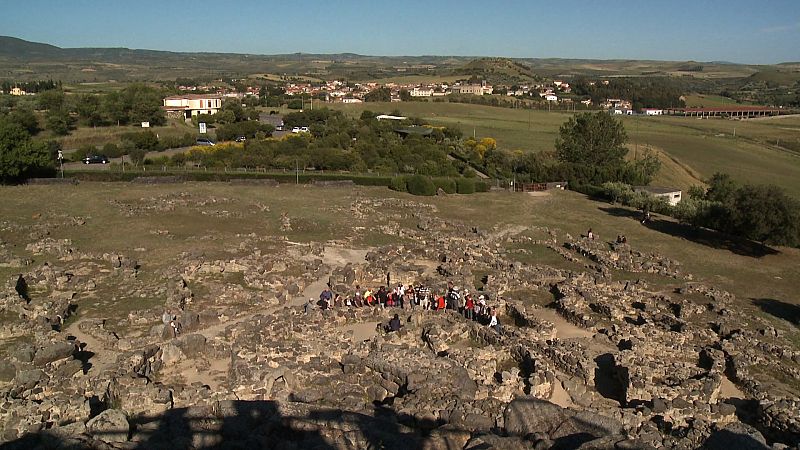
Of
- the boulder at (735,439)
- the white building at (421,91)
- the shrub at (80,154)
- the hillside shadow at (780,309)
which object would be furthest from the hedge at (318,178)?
the white building at (421,91)

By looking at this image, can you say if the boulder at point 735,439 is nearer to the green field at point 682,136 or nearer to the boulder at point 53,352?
the boulder at point 53,352

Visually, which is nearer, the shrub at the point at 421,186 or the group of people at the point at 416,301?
the group of people at the point at 416,301

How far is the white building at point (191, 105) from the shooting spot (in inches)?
3823

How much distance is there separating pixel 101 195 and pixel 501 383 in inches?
1462

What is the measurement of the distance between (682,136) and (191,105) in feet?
259

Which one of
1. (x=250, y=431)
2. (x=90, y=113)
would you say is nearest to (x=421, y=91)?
(x=90, y=113)

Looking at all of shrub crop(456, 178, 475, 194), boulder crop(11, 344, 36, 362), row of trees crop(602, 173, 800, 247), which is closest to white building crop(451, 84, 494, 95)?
shrub crop(456, 178, 475, 194)

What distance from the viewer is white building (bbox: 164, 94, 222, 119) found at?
319ft

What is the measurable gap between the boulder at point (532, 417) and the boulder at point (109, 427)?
792cm

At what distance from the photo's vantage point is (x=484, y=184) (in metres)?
50.7

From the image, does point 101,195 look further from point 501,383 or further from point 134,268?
point 501,383

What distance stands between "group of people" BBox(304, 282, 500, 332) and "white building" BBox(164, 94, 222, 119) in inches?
3216

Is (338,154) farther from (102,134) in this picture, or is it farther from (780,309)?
(780,309)

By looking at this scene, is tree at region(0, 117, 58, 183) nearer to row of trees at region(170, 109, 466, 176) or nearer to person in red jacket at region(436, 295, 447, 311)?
row of trees at region(170, 109, 466, 176)
